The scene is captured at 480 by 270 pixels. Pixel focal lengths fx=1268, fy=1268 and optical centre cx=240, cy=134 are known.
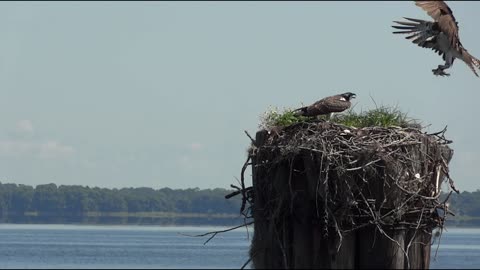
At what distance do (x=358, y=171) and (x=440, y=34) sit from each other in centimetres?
434

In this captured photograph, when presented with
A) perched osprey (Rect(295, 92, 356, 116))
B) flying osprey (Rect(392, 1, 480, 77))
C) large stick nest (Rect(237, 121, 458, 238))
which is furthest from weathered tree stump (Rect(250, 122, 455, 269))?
flying osprey (Rect(392, 1, 480, 77))

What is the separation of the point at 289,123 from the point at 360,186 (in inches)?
74.5

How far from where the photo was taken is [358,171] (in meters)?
19.2

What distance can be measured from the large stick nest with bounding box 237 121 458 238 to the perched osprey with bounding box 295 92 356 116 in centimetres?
35

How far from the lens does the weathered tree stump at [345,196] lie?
19.2m

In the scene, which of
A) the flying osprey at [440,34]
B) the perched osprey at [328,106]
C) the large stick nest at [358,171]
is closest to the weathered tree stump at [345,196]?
the large stick nest at [358,171]

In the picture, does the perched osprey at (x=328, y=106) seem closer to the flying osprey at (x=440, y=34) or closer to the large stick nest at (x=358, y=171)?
the large stick nest at (x=358, y=171)

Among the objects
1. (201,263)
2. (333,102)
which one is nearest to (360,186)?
(333,102)

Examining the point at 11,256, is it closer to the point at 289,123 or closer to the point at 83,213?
the point at 289,123

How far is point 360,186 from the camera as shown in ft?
63.5

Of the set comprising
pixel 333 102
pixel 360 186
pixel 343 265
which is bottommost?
pixel 343 265

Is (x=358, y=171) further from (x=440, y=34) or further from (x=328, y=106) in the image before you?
(x=440, y=34)

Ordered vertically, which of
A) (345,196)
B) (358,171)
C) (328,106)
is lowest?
(345,196)

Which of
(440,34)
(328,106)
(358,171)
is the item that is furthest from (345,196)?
(440,34)
